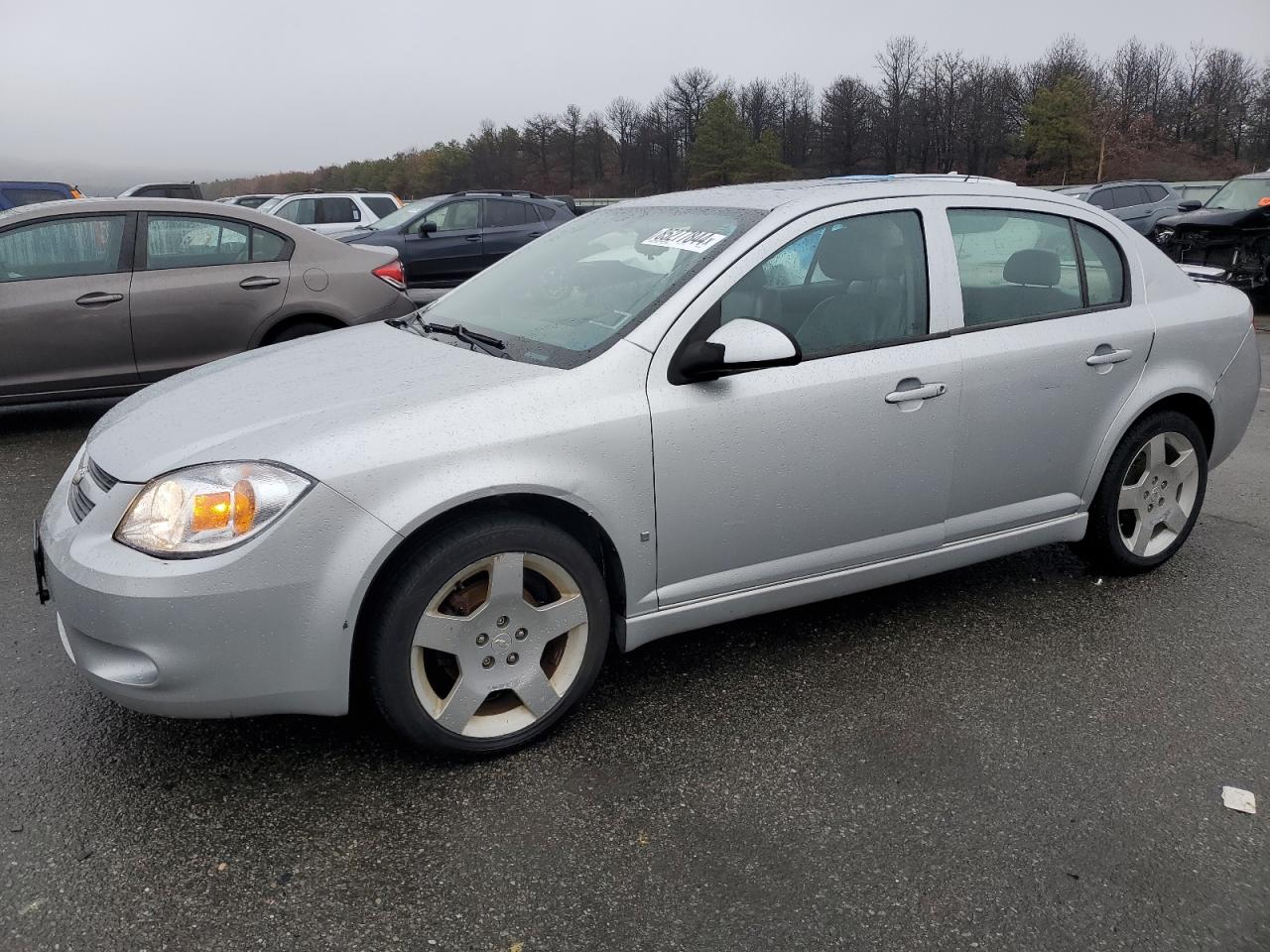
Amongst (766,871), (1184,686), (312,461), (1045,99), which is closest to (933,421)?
(1184,686)

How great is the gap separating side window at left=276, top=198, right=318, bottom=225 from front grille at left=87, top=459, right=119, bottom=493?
16.8 m

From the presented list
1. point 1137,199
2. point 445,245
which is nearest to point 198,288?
point 445,245

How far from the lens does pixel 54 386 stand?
6355 millimetres

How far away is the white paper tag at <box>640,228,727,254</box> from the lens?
10.7 ft

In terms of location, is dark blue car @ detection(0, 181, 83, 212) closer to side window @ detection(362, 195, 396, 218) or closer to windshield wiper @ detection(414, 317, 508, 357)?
side window @ detection(362, 195, 396, 218)

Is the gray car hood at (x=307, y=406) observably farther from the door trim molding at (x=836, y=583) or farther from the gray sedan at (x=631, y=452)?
the door trim molding at (x=836, y=583)

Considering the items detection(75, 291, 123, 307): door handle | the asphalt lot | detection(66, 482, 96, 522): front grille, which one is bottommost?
the asphalt lot

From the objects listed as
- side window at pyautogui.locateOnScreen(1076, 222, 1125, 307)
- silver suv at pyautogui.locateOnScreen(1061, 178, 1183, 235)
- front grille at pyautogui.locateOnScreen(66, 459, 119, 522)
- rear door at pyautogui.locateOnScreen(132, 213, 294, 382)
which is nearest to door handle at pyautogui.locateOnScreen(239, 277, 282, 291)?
rear door at pyautogui.locateOnScreen(132, 213, 294, 382)

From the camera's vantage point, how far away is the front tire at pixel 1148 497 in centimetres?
400

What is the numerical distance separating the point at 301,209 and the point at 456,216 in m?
5.85

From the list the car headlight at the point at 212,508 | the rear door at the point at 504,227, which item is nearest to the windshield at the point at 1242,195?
the rear door at the point at 504,227

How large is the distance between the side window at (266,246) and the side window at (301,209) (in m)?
12.3

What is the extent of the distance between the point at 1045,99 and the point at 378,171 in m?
70.1

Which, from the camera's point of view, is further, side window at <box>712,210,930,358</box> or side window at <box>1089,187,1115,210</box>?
side window at <box>1089,187,1115,210</box>
